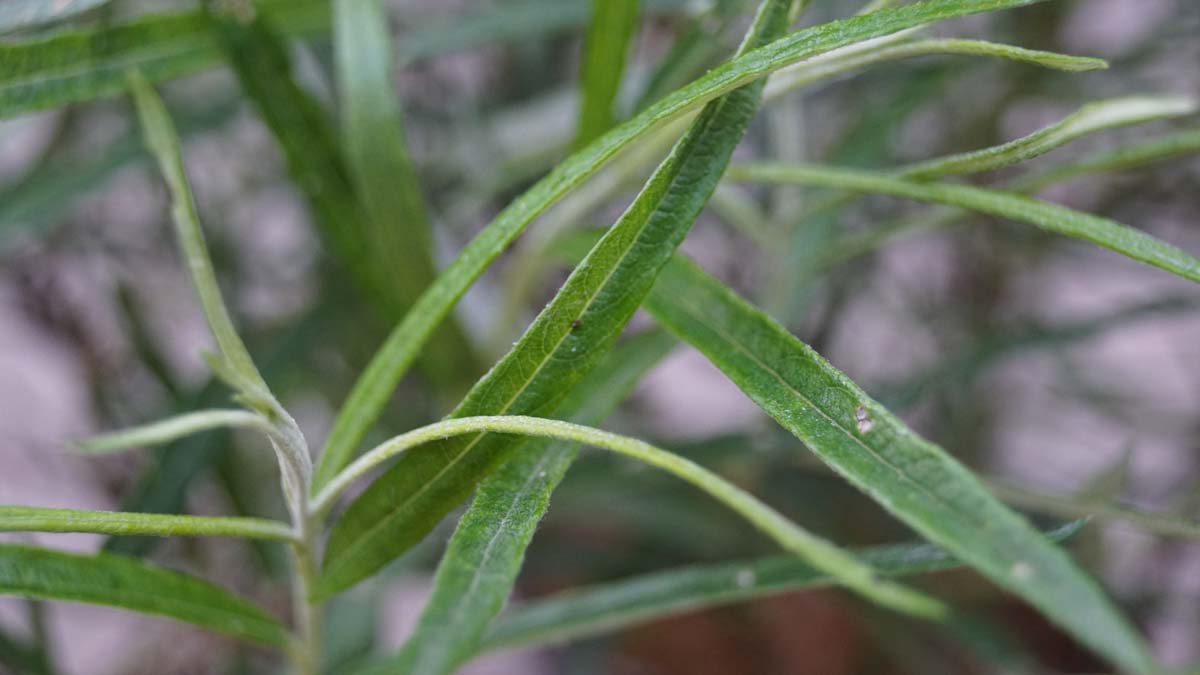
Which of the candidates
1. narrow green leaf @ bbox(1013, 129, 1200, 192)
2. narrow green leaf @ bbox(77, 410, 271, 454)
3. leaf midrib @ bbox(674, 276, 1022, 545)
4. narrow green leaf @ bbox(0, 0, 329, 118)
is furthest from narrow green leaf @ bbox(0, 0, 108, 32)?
narrow green leaf @ bbox(1013, 129, 1200, 192)

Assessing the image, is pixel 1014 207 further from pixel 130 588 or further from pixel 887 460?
pixel 130 588

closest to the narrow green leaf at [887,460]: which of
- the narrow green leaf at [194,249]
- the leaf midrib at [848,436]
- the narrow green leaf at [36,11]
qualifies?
the leaf midrib at [848,436]

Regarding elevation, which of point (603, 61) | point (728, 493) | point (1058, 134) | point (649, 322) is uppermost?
point (649, 322)

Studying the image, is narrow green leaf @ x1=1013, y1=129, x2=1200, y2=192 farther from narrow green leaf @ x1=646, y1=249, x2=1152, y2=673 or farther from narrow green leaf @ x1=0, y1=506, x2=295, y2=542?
narrow green leaf @ x1=0, y1=506, x2=295, y2=542

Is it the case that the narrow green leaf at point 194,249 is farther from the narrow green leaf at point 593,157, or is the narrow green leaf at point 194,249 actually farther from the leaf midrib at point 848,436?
the leaf midrib at point 848,436

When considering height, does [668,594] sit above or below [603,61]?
below

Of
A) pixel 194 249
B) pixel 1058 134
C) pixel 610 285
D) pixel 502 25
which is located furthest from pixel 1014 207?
pixel 502 25
